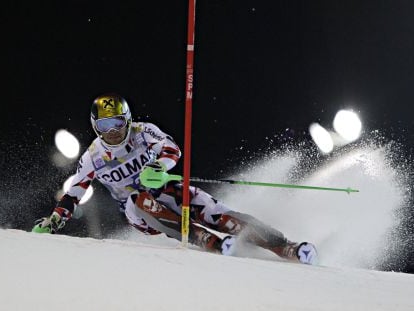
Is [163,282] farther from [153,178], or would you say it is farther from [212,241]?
[212,241]

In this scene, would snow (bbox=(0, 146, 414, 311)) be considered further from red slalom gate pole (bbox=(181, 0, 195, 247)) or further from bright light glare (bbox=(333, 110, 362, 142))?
bright light glare (bbox=(333, 110, 362, 142))

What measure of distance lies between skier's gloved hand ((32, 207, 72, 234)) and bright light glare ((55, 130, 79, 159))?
157cm

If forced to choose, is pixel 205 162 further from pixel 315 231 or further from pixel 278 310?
pixel 278 310

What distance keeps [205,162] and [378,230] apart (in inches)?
64.2

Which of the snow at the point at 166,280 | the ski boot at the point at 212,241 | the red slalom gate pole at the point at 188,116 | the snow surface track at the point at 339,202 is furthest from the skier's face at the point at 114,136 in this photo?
the snow surface track at the point at 339,202

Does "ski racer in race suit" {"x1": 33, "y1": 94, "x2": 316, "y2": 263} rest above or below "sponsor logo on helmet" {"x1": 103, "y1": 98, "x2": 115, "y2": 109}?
below

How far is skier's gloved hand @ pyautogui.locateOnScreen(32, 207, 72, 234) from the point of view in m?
3.26

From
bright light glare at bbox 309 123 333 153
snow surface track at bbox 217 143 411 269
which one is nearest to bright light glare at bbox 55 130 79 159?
snow surface track at bbox 217 143 411 269

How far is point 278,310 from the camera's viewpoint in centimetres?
148

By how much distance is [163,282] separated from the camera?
167 centimetres

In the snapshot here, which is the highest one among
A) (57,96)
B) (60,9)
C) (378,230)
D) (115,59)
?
(60,9)

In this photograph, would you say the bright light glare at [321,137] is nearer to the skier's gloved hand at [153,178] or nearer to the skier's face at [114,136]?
the skier's face at [114,136]

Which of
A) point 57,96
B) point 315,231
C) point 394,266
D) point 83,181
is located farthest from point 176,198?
point 394,266

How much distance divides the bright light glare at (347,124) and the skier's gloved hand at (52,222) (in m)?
2.75
